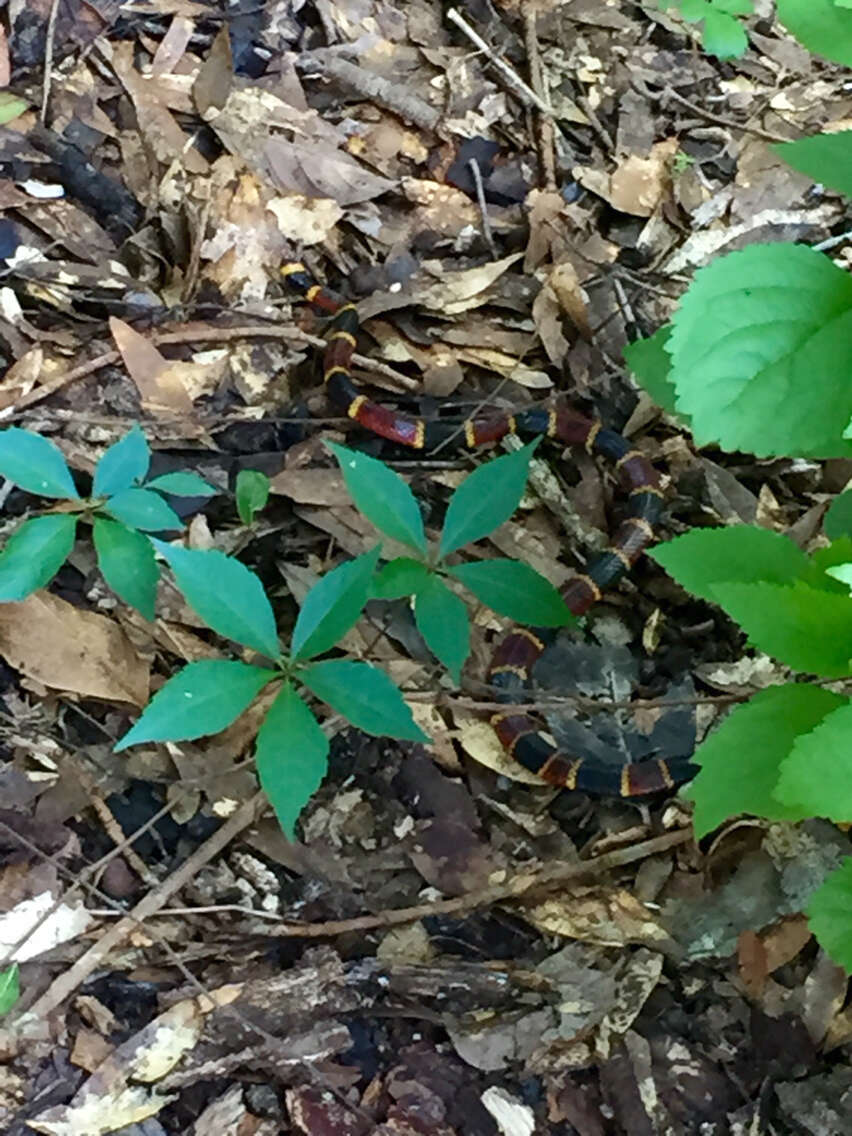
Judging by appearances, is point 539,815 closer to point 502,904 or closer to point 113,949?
point 502,904

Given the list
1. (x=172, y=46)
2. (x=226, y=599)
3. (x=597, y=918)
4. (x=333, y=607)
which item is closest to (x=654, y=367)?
(x=333, y=607)

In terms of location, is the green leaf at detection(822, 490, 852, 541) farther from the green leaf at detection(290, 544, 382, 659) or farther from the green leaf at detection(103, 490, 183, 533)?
the green leaf at detection(103, 490, 183, 533)

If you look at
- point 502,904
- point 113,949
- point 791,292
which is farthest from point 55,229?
point 791,292

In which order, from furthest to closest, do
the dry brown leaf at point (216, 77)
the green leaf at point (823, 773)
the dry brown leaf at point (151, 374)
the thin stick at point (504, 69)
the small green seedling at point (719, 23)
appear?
the thin stick at point (504, 69) < the dry brown leaf at point (216, 77) < the small green seedling at point (719, 23) < the dry brown leaf at point (151, 374) < the green leaf at point (823, 773)

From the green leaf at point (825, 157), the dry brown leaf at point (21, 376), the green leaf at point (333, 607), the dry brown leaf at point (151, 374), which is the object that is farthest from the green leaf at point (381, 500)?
the dry brown leaf at point (21, 376)

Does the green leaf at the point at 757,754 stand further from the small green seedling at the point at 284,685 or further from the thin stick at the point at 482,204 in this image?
the thin stick at the point at 482,204

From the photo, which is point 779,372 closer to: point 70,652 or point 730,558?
point 730,558
